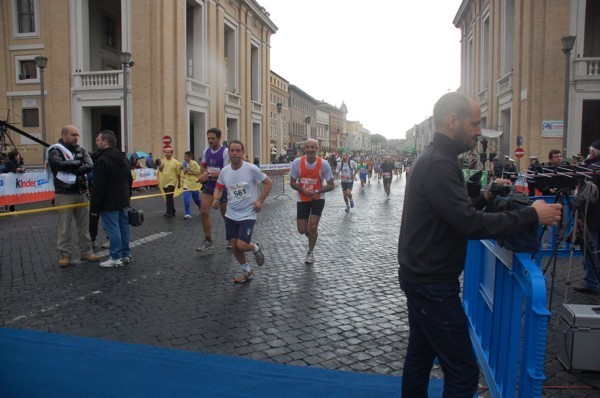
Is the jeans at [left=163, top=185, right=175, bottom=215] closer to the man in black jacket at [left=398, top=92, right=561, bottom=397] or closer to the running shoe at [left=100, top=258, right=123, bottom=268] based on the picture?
the running shoe at [left=100, top=258, right=123, bottom=268]

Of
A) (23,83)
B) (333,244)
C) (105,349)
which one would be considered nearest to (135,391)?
(105,349)

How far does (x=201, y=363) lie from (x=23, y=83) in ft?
97.4

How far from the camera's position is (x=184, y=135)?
28031 mm

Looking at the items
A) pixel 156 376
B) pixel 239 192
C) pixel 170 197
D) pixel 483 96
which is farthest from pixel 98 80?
pixel 483 96

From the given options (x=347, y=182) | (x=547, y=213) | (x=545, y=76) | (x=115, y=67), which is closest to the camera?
(x=547, y=213)

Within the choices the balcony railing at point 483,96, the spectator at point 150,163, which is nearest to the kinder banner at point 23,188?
the spectator at point 150,163

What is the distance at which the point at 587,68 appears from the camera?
22.4 metres

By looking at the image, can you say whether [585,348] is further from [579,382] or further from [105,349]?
[105,349]

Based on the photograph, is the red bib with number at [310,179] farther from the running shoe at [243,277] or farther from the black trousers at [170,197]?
the black trousers at [170,197]

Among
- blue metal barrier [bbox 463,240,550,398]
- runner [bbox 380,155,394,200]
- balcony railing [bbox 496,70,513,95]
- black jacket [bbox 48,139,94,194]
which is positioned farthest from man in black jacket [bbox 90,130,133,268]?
balcony railing [bbox 496,70,513,95]

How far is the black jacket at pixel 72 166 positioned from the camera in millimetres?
7117

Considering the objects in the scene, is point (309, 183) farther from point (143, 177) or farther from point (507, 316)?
point (143, 177)

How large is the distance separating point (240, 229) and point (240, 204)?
0.34m

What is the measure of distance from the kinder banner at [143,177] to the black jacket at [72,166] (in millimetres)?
13010
